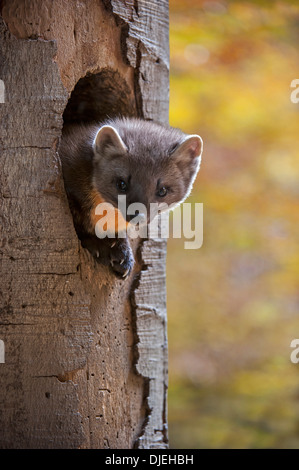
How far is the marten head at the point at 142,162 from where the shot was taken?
3805 mm

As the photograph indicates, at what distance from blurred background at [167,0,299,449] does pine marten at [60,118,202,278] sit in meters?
2.41

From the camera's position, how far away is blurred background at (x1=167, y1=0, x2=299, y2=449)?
21.6ft

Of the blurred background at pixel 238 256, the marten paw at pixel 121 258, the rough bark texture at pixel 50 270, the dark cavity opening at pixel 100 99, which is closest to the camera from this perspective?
the rough bark texture at pixel 50 270

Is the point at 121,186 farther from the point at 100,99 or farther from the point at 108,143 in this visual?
the point at 100,99

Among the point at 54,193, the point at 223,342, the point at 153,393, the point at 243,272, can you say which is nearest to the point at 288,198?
the point at 243,272

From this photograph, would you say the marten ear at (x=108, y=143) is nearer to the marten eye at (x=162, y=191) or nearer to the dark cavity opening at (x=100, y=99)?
the marten eye at (x=162, y=191)

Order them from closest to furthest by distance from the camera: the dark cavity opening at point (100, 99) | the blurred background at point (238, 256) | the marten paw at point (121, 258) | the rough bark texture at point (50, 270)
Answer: the rough bark texture at point (50, 270), the marten paw at point (121, 258), the dark cavity opening at point (100, 99), the blurred background at point (238, 256)

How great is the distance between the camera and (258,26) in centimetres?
588

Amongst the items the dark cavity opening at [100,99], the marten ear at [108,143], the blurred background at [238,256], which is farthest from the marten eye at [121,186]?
the blurred background at [238,256]

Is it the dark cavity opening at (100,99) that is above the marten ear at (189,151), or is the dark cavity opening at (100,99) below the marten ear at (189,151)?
above

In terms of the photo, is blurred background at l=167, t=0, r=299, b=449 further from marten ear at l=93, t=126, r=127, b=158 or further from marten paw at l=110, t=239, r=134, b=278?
marten paw at l=110, t=239, r=134, b=278

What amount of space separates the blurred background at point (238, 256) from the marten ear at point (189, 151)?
2.34 meters

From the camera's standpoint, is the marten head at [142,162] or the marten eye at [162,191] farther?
the marten eye at [162,191]

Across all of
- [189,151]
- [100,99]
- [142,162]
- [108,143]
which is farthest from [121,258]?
[100,99]
